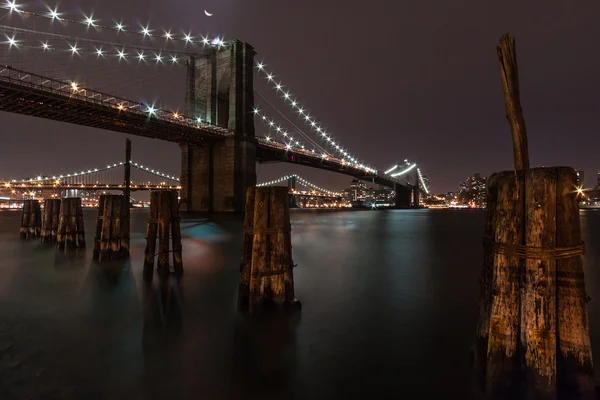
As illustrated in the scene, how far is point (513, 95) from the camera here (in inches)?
108

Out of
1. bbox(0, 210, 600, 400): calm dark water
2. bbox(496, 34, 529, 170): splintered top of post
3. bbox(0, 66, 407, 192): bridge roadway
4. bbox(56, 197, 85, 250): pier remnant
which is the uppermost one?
bbox(0, 66, 407, 192): bridge roadway

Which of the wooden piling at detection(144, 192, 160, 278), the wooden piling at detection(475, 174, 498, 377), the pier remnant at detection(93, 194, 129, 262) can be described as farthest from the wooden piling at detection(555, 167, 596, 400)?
the pier remnant at detection(93, 194, 129, 262)

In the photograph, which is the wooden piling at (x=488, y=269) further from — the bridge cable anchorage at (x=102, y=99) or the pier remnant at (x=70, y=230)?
the bridge cable anchorage at (x=102, y=99)

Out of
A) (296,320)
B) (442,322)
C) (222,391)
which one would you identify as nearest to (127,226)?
(296,320)

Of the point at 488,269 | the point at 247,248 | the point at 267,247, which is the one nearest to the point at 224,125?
the point at 247,248

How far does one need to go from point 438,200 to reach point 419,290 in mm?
132704

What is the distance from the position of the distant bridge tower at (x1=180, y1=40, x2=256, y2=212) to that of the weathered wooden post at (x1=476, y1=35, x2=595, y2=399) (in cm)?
3599

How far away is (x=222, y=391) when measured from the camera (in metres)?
3.02

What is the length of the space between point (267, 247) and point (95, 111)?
110ft

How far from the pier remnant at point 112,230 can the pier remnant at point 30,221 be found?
10.8 meters

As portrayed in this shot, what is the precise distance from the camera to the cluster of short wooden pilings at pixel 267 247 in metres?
4.35

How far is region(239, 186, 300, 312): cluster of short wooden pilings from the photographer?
4352mm

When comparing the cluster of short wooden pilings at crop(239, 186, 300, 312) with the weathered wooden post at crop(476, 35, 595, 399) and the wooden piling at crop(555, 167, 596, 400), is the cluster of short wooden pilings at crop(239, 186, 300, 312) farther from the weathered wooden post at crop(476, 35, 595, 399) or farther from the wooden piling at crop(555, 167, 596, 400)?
the wooden piling at crop(555, 167, 596, 400)

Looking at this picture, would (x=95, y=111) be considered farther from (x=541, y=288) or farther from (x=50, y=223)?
(x=541, y=288)
